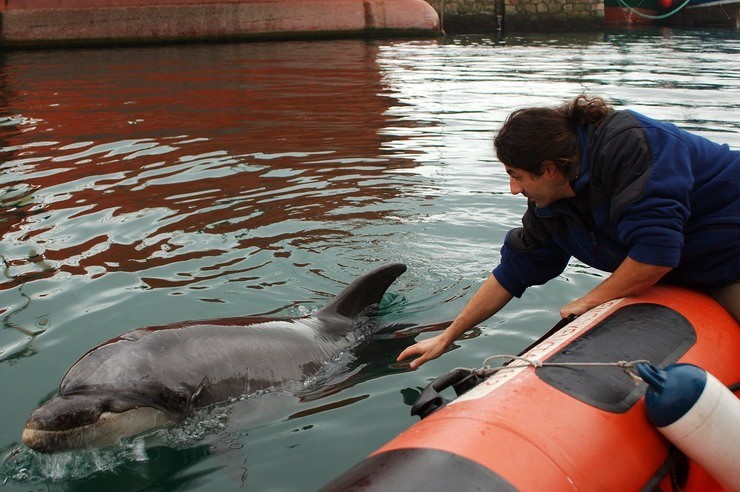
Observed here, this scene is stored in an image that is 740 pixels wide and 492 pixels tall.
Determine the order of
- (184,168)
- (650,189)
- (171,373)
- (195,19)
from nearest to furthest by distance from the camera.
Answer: (650,189) < (171,373) < (184,168) < (195,19)

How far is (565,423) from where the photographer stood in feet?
9.79

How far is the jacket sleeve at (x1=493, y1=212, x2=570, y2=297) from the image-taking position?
462cm

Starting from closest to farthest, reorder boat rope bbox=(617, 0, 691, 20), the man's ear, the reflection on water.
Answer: the man's ear
the reflection on water
boat rope bbox=(617, 0, 691, 20)

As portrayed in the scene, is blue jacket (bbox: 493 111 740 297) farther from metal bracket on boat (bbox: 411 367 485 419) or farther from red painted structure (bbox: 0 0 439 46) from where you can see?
red painted structure (bbox: 0 0 439 46)

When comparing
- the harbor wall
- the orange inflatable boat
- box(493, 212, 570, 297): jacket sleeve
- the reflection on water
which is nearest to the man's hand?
box(493, 212, 570, 297): jacket sleeve

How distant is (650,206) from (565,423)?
125 centimetres

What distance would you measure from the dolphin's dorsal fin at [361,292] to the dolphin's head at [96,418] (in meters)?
1.46

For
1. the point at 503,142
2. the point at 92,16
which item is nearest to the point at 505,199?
the point at 503,142

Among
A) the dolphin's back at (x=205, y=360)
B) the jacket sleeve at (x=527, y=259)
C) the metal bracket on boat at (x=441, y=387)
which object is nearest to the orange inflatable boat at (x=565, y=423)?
the metal bracket on boat at (x=441, y=387)

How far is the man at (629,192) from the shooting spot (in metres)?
3.83

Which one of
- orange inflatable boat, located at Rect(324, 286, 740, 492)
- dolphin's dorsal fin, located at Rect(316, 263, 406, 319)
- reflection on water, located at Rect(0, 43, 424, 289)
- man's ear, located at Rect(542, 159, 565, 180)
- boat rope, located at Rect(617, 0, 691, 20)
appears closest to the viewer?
orange inflatable boat, located at Rect(324, 286, 740, 492)

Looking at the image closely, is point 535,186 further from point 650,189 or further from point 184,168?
point 184,168

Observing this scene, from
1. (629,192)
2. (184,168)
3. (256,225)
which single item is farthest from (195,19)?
(629,192)

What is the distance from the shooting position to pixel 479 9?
3384 centimetres
